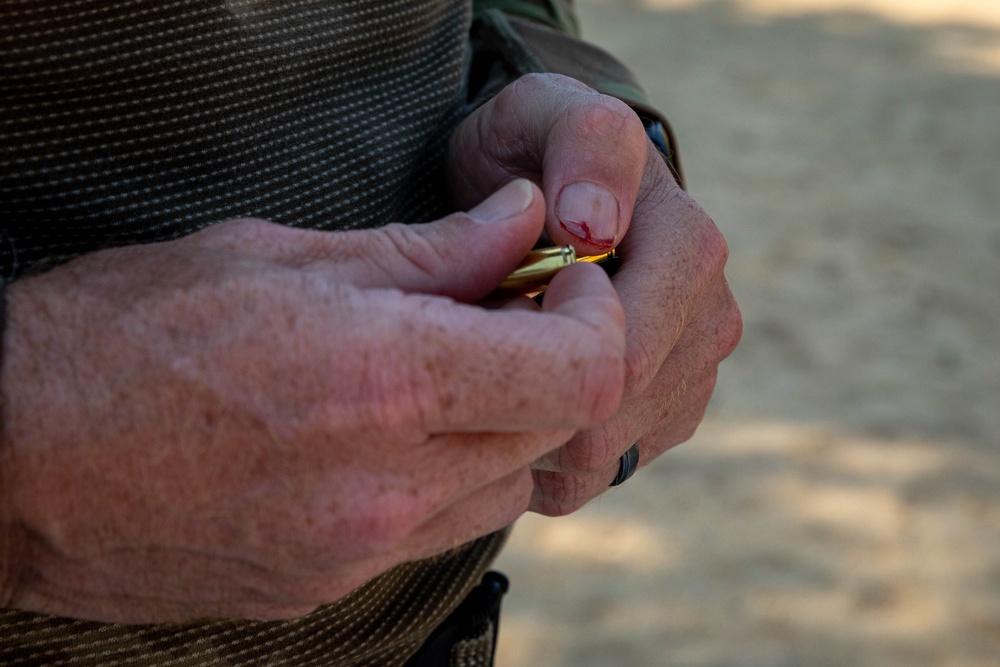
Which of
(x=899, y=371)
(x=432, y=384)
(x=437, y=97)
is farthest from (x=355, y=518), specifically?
(x=899, y=371)

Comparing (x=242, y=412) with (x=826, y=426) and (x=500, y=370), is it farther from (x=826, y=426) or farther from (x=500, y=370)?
(x=826, y=426)

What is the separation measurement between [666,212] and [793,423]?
188 centimetres

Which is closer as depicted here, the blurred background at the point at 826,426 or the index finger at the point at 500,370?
the index finger at the point at 500,370

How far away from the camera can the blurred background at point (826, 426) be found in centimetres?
217

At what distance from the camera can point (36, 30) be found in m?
0.78

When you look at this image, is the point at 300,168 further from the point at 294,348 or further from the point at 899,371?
the point at 899,371

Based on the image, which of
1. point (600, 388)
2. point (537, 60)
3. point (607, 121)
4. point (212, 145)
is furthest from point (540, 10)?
point (600, 388)

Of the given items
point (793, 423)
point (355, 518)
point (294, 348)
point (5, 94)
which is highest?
point (5, 94)

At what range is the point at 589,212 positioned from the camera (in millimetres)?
896

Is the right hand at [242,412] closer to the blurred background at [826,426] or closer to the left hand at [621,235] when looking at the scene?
the left hand at [621,235]

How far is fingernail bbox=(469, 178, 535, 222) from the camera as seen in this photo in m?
0.79

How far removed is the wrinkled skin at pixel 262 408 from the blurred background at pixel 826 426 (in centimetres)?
153

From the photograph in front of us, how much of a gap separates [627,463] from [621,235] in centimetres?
27

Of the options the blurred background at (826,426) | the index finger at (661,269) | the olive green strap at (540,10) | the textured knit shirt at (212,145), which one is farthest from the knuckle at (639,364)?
the blurred background at (826,426)
